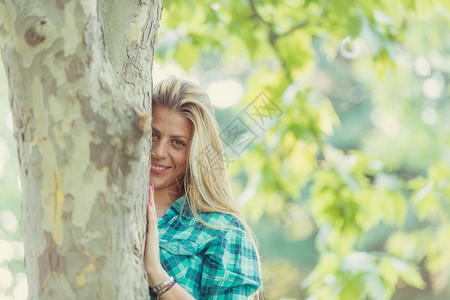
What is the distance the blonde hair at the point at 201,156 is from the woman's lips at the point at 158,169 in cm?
6

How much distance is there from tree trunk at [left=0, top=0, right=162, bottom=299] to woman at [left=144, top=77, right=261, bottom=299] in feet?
1.20

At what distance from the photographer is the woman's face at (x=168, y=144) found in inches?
58.9

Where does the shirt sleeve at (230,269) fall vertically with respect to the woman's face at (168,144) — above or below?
below

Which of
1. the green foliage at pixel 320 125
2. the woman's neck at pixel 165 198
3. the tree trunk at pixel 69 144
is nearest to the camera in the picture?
the tree trunk at pixel 69 144

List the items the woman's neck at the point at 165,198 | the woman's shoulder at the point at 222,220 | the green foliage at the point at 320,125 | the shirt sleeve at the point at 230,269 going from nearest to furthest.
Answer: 1. the shirt sleeve at the point at 230,269
2. the woman's shoulder at the point at 222,220
3. the woman's neck at the point at 165,198
4. the green foliage at the point at 320,125

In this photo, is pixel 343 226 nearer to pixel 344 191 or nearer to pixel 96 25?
pixel 344 191

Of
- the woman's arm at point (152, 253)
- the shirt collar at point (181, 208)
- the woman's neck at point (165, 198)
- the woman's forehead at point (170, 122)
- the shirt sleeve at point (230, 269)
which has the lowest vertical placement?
the shirt sleeve at point (230, 269)

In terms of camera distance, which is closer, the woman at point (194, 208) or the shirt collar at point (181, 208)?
the woman at point (194, 208)

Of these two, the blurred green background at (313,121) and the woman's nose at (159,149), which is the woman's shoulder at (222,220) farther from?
the blurred green background at (313,121)

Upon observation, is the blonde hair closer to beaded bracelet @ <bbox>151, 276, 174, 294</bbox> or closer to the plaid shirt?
the plaid shirt

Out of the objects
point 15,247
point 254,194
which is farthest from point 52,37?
point 15,247

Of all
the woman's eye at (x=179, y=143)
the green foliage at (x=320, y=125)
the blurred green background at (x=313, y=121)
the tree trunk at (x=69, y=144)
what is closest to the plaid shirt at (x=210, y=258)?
the woman's eye at (x=179, y=143)

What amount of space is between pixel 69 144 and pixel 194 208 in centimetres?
67

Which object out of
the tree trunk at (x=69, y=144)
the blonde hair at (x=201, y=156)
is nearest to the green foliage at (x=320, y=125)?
the blonde hair at (x=201, y=156)
